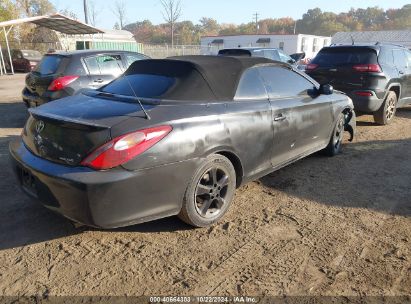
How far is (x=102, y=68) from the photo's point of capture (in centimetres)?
749

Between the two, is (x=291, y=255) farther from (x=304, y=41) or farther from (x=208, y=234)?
(x=304, y=41)

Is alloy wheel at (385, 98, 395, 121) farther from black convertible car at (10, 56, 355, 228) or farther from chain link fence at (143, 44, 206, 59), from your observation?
chain link fence at (143, 44, 206, 59)

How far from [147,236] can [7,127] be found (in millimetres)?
5535

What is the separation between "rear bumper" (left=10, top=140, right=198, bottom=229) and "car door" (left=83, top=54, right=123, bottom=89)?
4.50 metres

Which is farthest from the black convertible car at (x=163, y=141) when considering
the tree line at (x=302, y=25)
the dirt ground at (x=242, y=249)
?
the tree line at (x=302, y=25)

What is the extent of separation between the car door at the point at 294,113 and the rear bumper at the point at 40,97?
4.26 m

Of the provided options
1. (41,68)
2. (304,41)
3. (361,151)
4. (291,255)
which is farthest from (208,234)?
(304,41)

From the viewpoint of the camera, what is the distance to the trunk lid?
107 inches

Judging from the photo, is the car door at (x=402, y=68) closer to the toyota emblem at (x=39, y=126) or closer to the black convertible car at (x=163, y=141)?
the black convertible car at (x=163, y=141)

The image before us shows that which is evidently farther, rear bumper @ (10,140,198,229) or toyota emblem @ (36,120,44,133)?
toyota emblem @ (36,120,44,133)

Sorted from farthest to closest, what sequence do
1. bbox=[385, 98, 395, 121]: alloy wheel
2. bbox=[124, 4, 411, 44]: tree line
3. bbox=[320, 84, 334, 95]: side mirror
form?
bbox=[124, 4, 411, 44]: tree line → bbox=[385, 98, 395, 121]: alloy wheel → bbox=[320, 84, 334, 95]: side mirror

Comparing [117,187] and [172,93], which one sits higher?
[172,93]

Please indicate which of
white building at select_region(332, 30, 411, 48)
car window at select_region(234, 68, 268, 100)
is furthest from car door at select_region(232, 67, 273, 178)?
white building at select_region(332, 30, 411, 48)

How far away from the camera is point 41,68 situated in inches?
289
